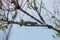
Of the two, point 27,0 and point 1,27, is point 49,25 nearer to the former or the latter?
point 27,0

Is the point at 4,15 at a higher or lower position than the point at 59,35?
higher

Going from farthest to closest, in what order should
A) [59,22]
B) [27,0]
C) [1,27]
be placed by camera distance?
[59,22] < [27,0] < [1,27]

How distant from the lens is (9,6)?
1.90 metres

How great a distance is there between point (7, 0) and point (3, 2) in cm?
5

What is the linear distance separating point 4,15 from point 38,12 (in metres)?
0.44

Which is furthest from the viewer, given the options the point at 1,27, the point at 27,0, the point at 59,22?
the point at 59,22

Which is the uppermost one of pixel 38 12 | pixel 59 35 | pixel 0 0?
pixel 0 0

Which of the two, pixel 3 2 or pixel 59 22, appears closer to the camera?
pixel 3 2

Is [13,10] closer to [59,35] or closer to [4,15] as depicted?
[4,15]

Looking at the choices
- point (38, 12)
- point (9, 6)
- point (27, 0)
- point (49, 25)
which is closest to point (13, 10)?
point (9, 6)

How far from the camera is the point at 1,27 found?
5.84 ft

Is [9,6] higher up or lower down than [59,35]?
higher up

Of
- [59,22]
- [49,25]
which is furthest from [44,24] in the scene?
[59,22]

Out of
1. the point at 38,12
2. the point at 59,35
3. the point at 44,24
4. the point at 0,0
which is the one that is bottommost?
the point at 59,35
